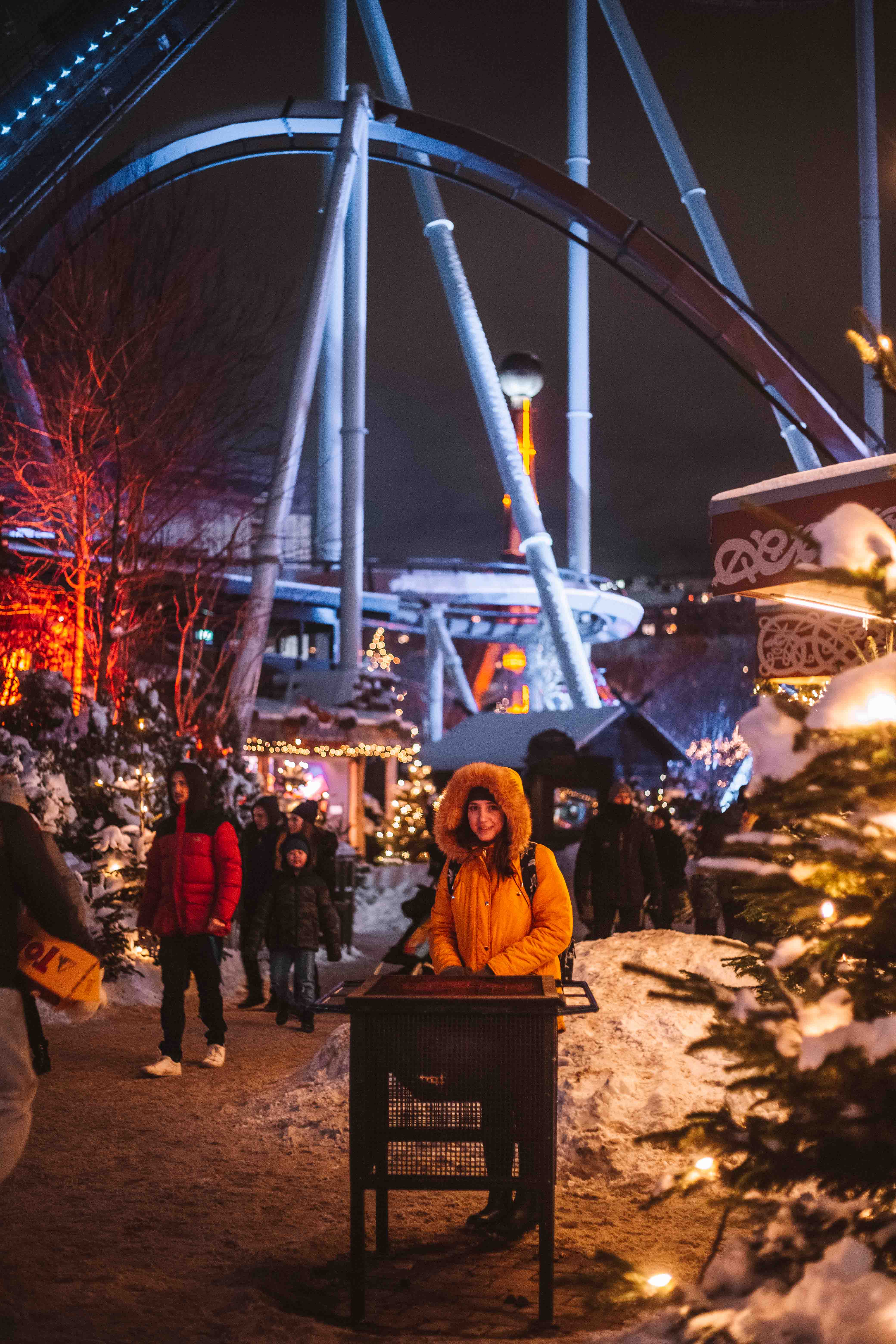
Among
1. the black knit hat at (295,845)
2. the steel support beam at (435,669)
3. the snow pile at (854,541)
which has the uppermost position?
the steel support beam at (435,669)

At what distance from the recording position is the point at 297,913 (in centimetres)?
1016

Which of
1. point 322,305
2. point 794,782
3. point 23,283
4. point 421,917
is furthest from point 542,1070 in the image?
point 322,305

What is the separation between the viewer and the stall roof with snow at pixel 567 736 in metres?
26.3

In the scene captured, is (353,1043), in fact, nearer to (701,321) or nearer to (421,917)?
(421,917)

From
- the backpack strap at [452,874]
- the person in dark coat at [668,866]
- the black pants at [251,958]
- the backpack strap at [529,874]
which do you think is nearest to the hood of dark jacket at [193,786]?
the black pants at [251,958]

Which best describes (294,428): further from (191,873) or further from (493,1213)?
(493,1213)

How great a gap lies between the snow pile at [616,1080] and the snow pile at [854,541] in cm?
306

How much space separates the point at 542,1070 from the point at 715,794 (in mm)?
23606

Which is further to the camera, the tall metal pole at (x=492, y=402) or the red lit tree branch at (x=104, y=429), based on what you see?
the tall metal pole at (x=492, y=402)

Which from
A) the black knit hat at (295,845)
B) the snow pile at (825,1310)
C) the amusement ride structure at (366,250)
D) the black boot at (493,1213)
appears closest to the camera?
the snow pile at (825,1310)

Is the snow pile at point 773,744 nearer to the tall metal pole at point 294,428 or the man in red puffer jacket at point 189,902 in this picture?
the man in red puffer jacket at point 189,902

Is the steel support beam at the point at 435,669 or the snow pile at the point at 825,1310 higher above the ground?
the steel support beam at the point at 435,669

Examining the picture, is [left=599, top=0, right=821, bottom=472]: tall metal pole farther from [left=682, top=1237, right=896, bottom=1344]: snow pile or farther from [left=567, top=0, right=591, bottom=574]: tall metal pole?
[left=682, top=1237, right=896, bottom=1344]: snow pile

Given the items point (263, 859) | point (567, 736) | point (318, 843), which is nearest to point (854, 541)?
point (263, 859)
